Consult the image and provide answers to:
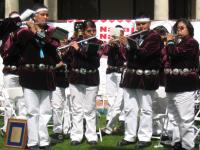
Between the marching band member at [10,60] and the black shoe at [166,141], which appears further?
the marching band member at [10,60]

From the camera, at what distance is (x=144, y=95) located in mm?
9812

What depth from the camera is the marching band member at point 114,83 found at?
37.3 feet

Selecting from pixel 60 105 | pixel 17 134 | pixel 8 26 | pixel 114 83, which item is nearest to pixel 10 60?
pixel 8 26

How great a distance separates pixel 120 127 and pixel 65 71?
2113mm

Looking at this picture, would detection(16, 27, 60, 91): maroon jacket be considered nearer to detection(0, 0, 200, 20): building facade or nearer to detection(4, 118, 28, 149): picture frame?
detection(4, 118, 28, 149): picture frame

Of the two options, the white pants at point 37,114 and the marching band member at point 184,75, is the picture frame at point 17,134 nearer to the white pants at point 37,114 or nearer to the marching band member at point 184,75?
the white pants at point 37,114

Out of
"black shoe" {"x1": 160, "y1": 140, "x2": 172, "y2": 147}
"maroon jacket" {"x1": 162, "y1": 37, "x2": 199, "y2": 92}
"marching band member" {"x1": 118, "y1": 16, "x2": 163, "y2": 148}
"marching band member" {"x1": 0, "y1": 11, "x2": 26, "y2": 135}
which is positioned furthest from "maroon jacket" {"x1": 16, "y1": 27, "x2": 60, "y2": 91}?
"black shoe" {"x1": 160, "y1": 140, "x2": 172, "y2": 147}

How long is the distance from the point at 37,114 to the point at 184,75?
2375mm

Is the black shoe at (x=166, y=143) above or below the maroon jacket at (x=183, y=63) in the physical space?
below

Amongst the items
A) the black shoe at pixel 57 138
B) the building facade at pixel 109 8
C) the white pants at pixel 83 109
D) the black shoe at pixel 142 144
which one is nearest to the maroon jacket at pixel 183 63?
the black shoe at pixel 142 144

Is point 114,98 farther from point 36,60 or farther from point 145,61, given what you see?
point 36,60

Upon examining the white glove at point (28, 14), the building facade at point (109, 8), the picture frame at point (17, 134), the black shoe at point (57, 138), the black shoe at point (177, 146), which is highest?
the building facade at point (109, 8)

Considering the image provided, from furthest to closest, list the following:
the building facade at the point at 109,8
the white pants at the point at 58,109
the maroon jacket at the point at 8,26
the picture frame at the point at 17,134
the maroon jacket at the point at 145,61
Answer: the building facade at the point at 109,8 → the white pants at the point at 58,109 → the maroon jacket at the point at 8,26 → the maroon jacket at the point at 145,61 → the picture frame at the point at 17,134

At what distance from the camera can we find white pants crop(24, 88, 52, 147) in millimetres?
8992
